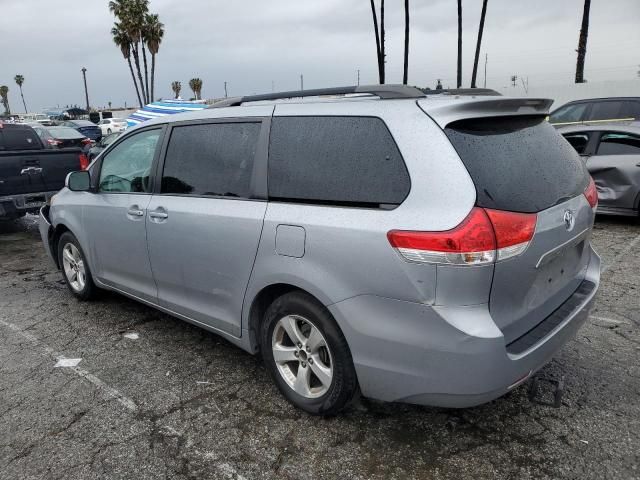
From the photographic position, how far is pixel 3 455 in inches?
105

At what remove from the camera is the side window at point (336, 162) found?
2.41 metres

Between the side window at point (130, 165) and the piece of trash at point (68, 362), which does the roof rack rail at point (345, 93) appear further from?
the piece of trash at point (68, 362)

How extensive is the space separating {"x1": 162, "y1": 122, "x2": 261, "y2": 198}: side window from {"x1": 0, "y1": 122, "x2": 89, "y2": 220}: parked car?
4.94 m

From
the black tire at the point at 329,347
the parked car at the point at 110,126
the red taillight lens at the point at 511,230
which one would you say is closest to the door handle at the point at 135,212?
the black tire at the point at 329,347

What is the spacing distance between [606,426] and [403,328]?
135cm

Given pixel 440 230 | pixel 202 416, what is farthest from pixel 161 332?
pixel 440 230

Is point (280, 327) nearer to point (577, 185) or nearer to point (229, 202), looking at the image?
point (229, 202)

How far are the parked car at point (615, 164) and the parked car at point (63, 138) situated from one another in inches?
540

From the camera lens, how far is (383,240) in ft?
7.58

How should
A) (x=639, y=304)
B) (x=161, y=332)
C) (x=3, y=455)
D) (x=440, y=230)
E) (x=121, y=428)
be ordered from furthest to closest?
(x=639, y=304) → (x=161, y=332) → (x=121, y=428) → (x=3, y=455) → (x=440, y=230)

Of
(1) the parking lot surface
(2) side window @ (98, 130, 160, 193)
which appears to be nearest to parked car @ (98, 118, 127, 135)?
(2) side window @ (98, 130, 160, 193)

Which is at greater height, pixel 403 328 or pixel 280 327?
pixel 403 328

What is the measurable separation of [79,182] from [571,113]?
888 cm

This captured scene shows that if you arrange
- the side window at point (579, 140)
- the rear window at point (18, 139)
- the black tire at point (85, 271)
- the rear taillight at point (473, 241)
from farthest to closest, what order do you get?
the rear window at point (18, 139)
the side window at point (579, 140)
the black tire at point (85, 271)
the rear taillight at point (473, 241)
